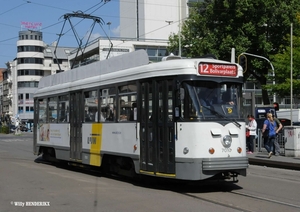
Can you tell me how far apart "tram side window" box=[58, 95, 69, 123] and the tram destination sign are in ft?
21.2

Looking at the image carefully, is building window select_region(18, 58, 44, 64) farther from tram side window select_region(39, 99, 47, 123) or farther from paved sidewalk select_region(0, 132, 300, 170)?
paved sidewalk select_region(0, 132, 300, 170)

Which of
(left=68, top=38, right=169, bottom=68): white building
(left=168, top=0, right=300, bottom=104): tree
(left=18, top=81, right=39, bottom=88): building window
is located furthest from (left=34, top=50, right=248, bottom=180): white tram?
(left=18, top=81, right=39, bottom=88): building window

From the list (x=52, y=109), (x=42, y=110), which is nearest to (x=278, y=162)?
(x=52, y=109)

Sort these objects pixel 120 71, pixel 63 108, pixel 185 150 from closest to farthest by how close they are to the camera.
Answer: pixel 185 150 < pixel 120 71 < pixel 63 108

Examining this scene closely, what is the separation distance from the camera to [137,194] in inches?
408

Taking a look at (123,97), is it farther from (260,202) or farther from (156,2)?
(156,2)

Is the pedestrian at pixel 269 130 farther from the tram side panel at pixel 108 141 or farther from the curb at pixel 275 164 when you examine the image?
the tram side panel at pixel 108 141

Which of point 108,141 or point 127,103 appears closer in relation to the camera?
point 127,103

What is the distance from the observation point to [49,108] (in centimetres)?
1759

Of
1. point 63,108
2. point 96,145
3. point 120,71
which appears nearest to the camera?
point 120,71

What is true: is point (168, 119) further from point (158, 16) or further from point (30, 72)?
point (30, 72)

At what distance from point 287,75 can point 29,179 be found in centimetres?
2679

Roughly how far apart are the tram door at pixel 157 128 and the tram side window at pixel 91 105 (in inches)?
105

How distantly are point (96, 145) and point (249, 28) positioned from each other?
24.3 meters
